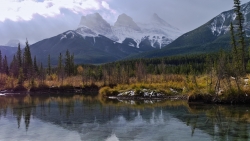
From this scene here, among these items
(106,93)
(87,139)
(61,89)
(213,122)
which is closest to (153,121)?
(213,122)

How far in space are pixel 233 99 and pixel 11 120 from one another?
28304 mm

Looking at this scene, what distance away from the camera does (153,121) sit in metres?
28.6

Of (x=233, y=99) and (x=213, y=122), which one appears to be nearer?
(x=213, y=122)

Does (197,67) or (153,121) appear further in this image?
(197,67)

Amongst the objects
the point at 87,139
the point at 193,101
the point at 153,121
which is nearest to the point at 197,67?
the point at 193,101

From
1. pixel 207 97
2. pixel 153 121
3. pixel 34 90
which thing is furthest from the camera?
pixel 34 90

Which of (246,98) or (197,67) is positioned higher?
(197,67)

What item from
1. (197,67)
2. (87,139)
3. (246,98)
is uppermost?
(197,67)

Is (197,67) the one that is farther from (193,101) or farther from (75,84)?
(193,101)

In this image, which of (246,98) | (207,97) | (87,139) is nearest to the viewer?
(87,139)

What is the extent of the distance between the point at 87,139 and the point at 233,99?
25164mm

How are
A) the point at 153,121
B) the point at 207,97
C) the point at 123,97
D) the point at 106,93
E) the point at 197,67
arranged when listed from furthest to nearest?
the point at 197,67 → the point at 106,93 → the point at 123,97 → the point at 207,97 → the point at 153,121

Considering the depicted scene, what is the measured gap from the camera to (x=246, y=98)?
125 ft

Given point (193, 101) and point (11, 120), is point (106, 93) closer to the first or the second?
point (193, 101)
